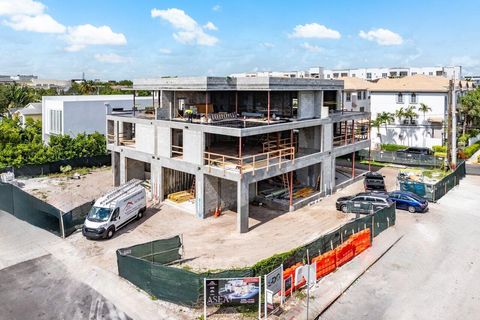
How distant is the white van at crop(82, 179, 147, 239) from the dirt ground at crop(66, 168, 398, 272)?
1.77 feet

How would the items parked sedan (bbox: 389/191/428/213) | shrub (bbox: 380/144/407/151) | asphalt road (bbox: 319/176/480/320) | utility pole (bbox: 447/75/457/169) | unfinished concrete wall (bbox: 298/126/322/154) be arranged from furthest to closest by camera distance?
shrub (bbox: 380/144/407/151) → utility pole (bbox: 447/75/457/169) → unfinished concrete wall (bbox: 298/126/322/154) → parked sedan (bbox: 389/191/428/213) → asphalt road (bbox: 319/176/480/320)

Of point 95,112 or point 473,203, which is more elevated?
point 95,112

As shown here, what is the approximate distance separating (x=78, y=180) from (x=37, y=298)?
2258 cm

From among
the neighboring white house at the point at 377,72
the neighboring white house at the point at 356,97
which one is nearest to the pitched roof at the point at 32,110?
the neighboring white house at the point at 356,97

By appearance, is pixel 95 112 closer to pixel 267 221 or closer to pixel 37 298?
pixel 267 221

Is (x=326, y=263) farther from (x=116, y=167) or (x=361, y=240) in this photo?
(x=116, y=167)

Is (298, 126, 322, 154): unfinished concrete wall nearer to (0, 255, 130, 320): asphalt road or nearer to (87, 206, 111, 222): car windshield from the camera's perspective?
(87, 206, 111, 222): car windshield

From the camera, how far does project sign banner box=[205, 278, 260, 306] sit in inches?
648

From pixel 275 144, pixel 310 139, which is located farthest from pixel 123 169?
pixel 310 139

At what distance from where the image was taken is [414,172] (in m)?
44.4

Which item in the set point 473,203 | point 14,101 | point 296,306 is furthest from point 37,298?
point 14,101

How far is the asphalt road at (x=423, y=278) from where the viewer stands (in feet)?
56.9

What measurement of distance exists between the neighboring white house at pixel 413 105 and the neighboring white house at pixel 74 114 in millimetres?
33239

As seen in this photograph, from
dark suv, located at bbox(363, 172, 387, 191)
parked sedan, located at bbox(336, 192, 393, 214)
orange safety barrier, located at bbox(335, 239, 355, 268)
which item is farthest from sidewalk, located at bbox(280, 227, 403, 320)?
dark suv, located at bbox(363, 172, 387, 191)
